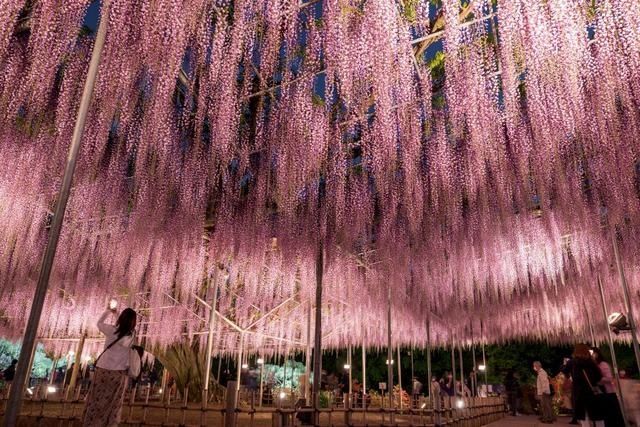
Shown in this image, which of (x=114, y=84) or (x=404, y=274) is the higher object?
(x=114, y=84)

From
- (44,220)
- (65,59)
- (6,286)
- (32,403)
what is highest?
(65,59)

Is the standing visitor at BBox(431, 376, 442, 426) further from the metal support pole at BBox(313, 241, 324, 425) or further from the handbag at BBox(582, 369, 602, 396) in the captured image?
the handbag at BBox(582, 369, 602, 396)

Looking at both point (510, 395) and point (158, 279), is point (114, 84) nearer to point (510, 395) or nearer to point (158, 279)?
point (158, 279)

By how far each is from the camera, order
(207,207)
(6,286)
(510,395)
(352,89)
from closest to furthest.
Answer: (352,89) → (207,207) → (6,286) → (510,395)

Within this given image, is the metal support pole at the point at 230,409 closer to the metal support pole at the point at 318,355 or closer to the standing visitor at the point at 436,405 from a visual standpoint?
the metal support pole at the point at 318,355

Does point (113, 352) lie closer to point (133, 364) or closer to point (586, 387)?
point (133, 364)

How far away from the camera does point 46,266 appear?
2264mm

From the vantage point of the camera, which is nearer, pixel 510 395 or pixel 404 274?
pixel 404 274

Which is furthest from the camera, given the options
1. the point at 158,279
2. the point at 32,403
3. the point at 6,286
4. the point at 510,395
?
the point at 510,395

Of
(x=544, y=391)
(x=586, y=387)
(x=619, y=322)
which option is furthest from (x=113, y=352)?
(x=544, y=391)

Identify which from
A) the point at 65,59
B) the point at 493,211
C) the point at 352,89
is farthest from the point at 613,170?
the point at 65,59

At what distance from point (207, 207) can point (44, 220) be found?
3.33 m

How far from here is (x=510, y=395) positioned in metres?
14.1

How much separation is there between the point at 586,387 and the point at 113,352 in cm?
490
